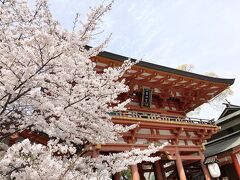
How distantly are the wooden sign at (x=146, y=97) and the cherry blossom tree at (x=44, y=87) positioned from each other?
27.4ft

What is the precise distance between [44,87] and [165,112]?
10.8 metres

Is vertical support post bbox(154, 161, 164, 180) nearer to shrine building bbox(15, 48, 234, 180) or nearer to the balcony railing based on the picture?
shrine building bbox(15, 48, 234, 180)

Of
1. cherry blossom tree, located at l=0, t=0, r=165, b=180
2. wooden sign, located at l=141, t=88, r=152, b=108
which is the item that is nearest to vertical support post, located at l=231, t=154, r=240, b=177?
wooden sign, located at l=141, t=88, r=152, b=108

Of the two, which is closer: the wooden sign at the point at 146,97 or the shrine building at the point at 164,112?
the shrine building at the point at 164,112

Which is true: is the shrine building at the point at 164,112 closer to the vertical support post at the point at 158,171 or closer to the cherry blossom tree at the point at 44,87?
the vertical support post at the point at 158,171

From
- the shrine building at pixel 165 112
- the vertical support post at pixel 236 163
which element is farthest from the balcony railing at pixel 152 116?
the vertical support post at pixel 236 163

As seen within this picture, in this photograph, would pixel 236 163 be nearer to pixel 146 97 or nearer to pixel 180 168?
pixel 180 168

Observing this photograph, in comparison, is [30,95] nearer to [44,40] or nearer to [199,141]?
[44,40]

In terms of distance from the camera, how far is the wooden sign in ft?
44.9

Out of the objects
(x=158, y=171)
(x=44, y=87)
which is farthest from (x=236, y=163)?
(x=44, y=87)

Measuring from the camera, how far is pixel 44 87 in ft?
15.5

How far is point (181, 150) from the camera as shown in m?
13.0

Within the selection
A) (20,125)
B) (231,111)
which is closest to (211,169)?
(20,125)

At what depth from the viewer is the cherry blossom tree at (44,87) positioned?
3898 mm
